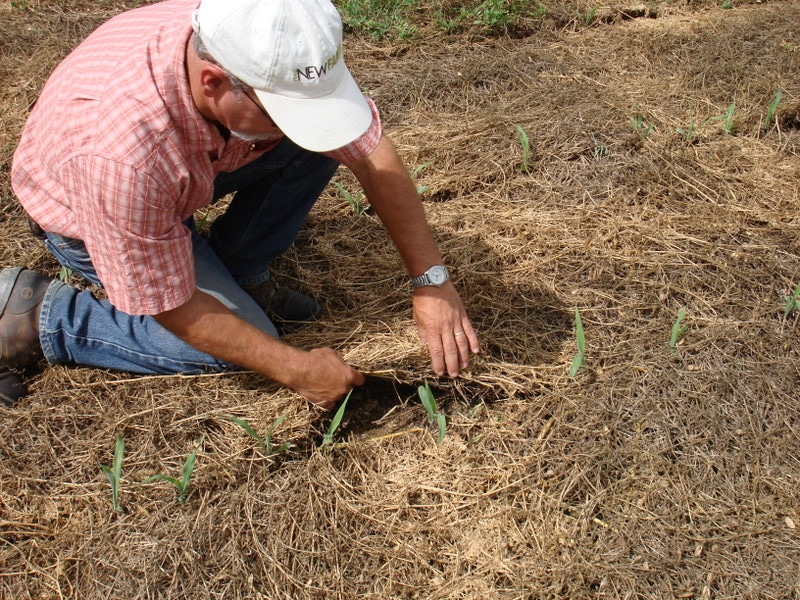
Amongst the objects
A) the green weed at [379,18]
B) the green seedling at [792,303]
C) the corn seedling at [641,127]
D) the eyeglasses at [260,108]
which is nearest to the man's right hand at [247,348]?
the eyeglasses at [260,108]

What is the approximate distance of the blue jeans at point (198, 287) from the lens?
2.14 meters

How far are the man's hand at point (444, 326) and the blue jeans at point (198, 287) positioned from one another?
46 cm

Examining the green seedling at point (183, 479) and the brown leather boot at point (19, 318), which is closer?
the green seedling at point (183, 479)

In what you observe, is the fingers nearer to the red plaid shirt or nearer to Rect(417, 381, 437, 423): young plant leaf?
Rect(417, 381, 437, 423): young plant leaf

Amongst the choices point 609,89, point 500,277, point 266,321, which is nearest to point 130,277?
point 266,321

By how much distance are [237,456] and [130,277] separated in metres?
0.59

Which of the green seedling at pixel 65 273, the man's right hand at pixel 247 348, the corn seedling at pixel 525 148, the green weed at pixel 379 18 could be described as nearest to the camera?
the man's right hand at pixel 247 348

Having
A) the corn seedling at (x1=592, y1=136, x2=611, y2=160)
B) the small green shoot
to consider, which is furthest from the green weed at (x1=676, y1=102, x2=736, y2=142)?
the corn seedling at (x1=592, y1=136, x2=611, y2=160)

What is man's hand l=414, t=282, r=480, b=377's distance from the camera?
6.62ft

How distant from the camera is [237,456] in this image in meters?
2.00

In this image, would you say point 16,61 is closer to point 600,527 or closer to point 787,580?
point 600,527

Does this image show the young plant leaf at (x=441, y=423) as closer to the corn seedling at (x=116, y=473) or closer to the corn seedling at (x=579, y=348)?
the corn seedling at (x=579, y=348)

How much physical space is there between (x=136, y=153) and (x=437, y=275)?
0.82 m

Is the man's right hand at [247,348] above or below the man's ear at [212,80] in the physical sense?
below
